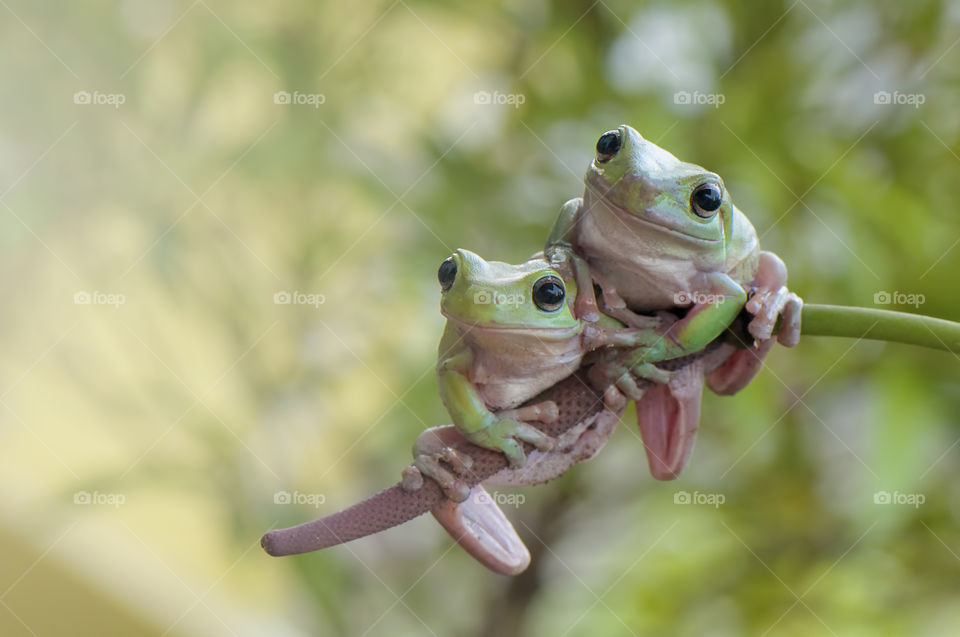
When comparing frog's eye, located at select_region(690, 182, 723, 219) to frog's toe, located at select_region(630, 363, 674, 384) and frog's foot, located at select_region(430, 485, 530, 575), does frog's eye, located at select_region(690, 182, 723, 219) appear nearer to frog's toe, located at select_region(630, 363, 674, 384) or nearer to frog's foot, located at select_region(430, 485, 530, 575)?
frog's toe, located at select_region(630, 363, 674, 384)

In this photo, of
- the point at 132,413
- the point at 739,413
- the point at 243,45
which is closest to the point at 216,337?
the point at 132,413

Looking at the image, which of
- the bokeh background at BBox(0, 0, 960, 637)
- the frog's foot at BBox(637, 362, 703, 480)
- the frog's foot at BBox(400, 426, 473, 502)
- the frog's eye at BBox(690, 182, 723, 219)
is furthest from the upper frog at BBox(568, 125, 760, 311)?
the bokeh background at BBox(0, 0, 960, 637)

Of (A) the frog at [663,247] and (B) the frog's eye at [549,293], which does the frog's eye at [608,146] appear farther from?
(B) the frog's eye at [549,293]

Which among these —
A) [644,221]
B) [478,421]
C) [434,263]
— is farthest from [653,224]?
[434,263]

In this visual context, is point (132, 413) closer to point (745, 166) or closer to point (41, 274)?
point (41, 274)

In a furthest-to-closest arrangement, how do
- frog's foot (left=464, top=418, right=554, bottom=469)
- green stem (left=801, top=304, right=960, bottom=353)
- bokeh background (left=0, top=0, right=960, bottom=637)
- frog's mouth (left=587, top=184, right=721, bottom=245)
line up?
bokeh background (left=0, top=0, right=960, bottom=637) → frog's mouth (left=587, top=184, right=721, bottom=245) → frog's foot (left=464, top=418, right=554, bottom=469) → green stem (left=801, top=304, right=960, bottom=353)
